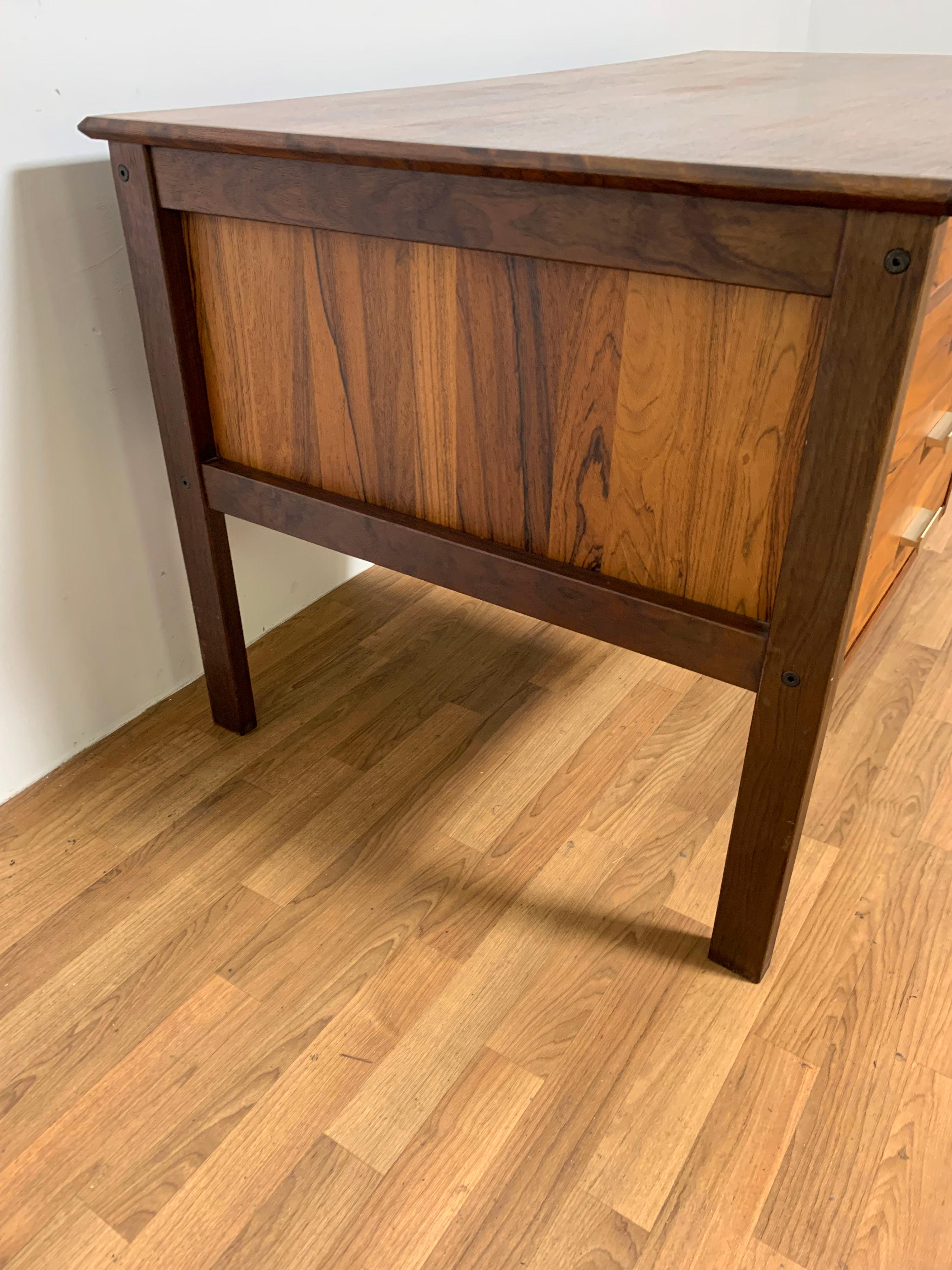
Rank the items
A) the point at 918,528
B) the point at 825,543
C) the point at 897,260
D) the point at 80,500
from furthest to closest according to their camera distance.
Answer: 1. the point at 80,500
2. the point at 918,528
3. the point at 825,543
4. the point at 897,260

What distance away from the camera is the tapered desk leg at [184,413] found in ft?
2.78

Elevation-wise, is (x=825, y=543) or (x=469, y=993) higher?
(x=825, y=543)

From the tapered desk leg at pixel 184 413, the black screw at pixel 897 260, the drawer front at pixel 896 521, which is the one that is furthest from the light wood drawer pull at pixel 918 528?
the tapered desk leg at pixel 184 413

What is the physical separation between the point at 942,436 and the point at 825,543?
312 millimetres

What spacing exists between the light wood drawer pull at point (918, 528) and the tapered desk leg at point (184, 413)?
701 mm

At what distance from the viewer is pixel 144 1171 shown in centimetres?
70

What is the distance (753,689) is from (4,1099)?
0.69 m

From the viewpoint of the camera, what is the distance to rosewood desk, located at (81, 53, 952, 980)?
569 millimetres

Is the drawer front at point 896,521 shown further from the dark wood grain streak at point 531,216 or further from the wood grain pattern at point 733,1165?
the wood grain pattern at point 733,1165

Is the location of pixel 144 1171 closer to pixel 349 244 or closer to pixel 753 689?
pixel 753 689

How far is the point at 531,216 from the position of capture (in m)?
0.63

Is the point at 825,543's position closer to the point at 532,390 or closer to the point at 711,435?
the point at 711,435

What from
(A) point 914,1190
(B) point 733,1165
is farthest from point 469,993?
(A) point 914,1190

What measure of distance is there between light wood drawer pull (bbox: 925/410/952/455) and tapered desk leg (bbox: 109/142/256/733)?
697mm
